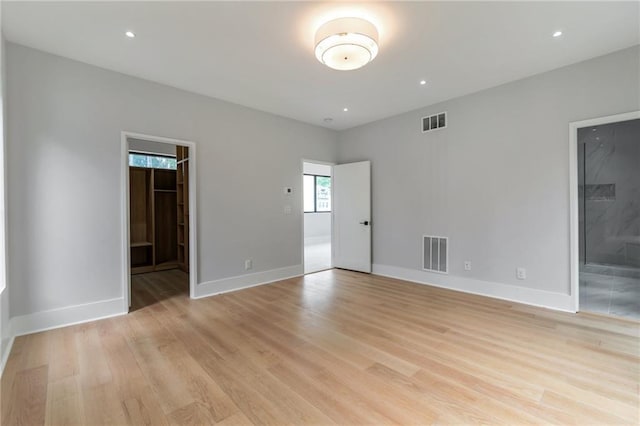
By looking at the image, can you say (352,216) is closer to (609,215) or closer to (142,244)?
(609,215)

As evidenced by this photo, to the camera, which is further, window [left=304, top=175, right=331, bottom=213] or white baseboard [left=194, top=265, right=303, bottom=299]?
window [left=304, top=175, right=331, bottom=213]

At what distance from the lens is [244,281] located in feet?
14.4

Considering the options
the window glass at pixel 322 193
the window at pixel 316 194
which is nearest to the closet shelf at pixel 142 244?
the window at pixel 316 194

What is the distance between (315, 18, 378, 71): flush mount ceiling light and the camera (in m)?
2.28

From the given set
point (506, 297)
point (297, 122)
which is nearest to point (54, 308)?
point (297, 122)

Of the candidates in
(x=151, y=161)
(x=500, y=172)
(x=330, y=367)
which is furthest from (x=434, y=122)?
(x=151, y=161)

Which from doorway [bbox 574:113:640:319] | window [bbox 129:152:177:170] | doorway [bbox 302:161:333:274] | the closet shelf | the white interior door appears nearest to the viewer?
doorway [bbox 574:113:640:319]

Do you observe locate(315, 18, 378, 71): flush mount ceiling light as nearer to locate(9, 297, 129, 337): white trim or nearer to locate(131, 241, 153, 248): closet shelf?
locate(9, 297, 129, 337): white trim

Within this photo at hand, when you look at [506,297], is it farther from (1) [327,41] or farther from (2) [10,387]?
(2) [10,387]

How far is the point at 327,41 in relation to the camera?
236 centimetres

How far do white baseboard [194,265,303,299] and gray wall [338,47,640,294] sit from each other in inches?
67.7

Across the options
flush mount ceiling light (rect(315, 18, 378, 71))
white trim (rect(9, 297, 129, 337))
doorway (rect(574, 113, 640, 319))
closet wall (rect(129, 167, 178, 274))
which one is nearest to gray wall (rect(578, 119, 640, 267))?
doorway (rect(574, 113, 640, 319))

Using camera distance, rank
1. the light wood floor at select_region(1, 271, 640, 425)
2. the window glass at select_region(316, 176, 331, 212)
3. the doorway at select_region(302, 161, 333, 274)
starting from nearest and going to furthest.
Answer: the light wood floor at select_region(1, 271, 640, 425) < the doorway at select_region(302, 161, 333, 274) < the window glass at select_region(316, 176, 331, 212)

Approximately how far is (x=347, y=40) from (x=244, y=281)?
3502mm
